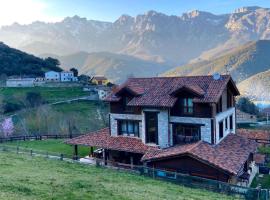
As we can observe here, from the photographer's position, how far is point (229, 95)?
37469mm

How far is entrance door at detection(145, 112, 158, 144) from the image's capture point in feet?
113

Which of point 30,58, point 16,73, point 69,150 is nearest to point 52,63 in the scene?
point 30,58

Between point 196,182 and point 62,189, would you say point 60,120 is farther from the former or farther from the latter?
point 62,189

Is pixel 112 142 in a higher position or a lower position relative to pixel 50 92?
lower

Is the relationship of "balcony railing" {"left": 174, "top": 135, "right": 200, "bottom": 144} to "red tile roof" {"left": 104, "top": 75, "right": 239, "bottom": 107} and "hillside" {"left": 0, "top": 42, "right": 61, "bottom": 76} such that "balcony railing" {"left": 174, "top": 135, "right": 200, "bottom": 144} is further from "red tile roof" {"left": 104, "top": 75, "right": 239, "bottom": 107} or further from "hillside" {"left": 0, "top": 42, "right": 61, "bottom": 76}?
"hillside" {"left": 0, "top": 42, "right": 61, "bottom": 76}

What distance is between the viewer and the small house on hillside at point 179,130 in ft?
97.2

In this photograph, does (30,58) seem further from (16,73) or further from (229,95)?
(229,95)

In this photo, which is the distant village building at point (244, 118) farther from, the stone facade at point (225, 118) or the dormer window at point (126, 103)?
the dormer window at point (126, 103)

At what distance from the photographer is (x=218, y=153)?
1183 inches

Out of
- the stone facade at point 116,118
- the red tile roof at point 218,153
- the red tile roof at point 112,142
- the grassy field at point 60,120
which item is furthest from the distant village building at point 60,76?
the red tile roof at point 218,153

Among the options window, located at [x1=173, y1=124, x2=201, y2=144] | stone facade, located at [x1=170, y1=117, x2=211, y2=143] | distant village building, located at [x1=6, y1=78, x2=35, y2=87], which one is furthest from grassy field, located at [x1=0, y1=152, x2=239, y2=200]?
distant village building, located at [x1=6, y1=78, x2=35, y2=87]

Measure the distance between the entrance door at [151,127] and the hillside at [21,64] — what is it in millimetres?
106932

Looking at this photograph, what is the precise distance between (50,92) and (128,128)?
254 feet

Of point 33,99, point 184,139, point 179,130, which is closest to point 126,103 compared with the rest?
point 179,130
